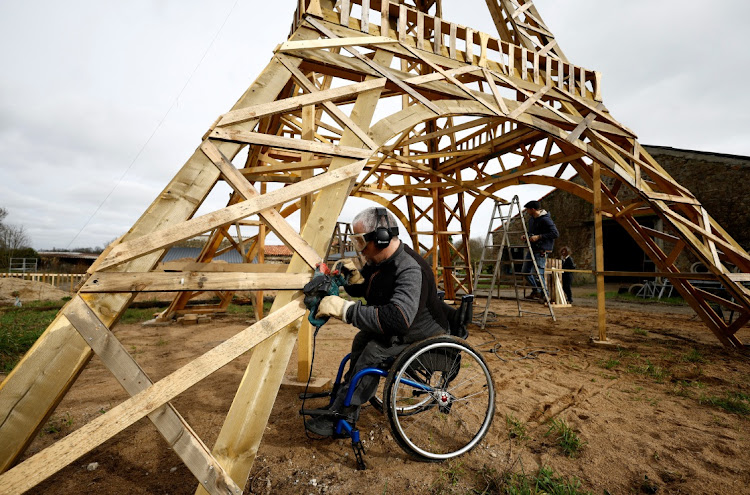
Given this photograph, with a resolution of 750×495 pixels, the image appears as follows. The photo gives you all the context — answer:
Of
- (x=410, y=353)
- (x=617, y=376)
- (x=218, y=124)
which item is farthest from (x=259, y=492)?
(x=617, y=376)

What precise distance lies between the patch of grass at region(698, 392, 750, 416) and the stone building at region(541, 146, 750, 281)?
38.6 feet

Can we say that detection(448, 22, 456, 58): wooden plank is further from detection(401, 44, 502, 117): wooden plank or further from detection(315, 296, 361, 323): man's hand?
detection(315, 296, 361, 323): man's hand

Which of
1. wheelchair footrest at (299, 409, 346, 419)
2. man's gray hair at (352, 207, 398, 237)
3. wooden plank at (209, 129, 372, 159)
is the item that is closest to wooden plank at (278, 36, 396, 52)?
wooden plank at (209, 129, 372, 159)

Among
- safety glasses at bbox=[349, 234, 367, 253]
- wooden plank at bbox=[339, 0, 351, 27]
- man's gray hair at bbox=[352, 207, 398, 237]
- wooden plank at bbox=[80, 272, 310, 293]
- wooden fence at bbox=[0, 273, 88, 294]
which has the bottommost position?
wooden fence at bbox=[0, 273, 88, 294]

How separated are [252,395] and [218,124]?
76.5 inches

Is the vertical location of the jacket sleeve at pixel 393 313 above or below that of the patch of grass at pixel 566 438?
above

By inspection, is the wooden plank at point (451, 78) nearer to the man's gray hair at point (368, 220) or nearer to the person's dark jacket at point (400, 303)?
the man's gray hair at point (368, 220)

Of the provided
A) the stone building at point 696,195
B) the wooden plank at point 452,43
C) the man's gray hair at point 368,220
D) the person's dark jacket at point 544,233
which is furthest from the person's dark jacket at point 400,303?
the stone building at point 696,195

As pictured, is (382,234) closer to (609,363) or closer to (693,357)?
(609,363)

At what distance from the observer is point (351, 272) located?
9.13 feet

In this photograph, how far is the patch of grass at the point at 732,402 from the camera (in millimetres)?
3088

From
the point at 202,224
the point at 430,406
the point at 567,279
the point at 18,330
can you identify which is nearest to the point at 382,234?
the point at 202,224

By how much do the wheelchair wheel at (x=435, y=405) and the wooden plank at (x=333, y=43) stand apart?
2.75 meters

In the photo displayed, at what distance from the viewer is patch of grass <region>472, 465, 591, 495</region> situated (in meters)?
1.97
